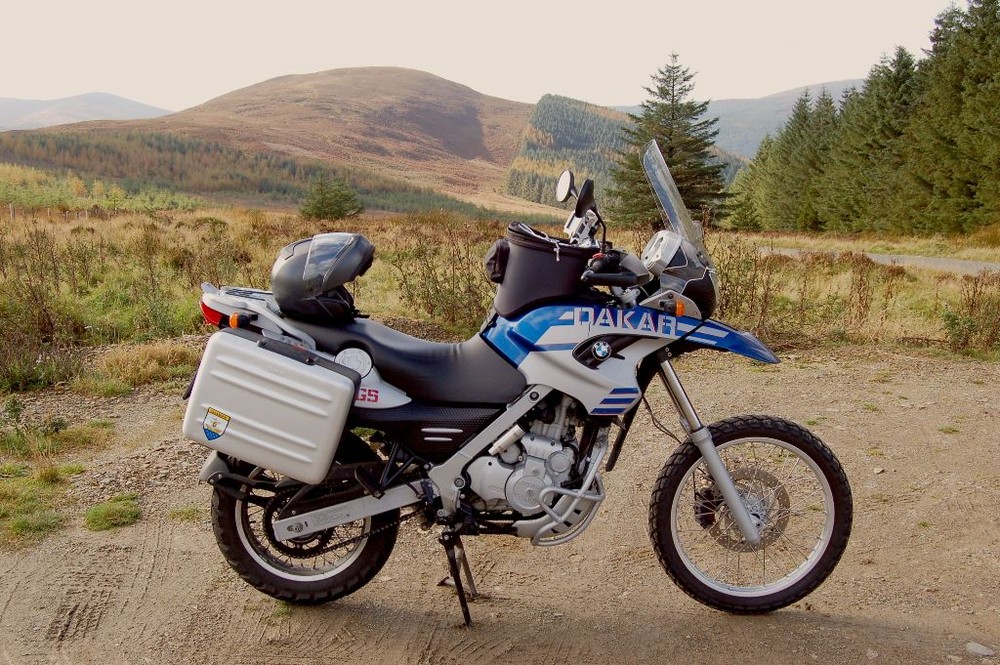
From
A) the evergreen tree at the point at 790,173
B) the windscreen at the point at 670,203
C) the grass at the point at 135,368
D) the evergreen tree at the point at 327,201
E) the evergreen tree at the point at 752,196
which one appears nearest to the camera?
the windscreen at the point at 670,203

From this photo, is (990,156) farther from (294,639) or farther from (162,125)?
(162,125)

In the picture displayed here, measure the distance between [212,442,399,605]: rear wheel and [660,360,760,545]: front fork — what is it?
130 cm

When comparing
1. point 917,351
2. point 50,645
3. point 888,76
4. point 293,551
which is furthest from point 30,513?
point 888,76

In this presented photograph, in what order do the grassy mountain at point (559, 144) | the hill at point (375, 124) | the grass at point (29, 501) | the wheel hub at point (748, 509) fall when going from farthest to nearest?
1. the grassy mountain at point (559, 144)
2. the hill at point (375, 124)
3. the grass at point (29, 501)
4. the wheel hub at point (748, 509)

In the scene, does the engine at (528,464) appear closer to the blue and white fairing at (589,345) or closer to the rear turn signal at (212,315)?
the blue and white fairing at (589,345)

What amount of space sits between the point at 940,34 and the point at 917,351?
41.3 metres

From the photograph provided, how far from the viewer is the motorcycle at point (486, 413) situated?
3131 mm

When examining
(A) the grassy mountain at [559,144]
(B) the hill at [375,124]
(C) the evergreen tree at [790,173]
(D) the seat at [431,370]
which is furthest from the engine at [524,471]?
(A) the grassy mountain at [559,144]

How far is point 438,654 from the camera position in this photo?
3.25 m

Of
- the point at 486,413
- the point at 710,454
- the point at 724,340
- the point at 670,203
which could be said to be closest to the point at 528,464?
the point at 486,413

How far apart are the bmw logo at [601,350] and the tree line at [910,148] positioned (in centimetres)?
3388

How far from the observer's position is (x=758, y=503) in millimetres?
3559

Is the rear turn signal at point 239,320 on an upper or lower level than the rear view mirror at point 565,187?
lower

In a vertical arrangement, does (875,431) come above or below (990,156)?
below
